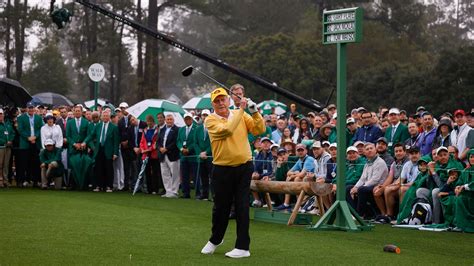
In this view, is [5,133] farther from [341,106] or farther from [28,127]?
[341,106]

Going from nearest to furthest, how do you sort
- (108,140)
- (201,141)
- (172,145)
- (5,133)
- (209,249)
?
(209,249) < (201,141) < (172,145) < (5,133) < (108,140)

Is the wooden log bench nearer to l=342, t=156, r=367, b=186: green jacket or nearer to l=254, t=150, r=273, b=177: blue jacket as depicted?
l=342, t=156, r=367, b=186: green jacket

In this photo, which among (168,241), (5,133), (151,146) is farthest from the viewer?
(5,133)

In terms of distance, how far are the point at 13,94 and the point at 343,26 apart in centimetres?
1613

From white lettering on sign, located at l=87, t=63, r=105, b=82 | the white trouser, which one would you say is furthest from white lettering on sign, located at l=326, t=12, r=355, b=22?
white lettering on sign, located at l=87, t=63, r=105, b=82

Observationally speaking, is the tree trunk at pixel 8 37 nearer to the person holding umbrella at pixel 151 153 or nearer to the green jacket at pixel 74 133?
the green jacket at pixel 74 133

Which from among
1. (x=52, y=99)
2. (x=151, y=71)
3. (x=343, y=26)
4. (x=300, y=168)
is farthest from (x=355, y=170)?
(x=52, y=99)

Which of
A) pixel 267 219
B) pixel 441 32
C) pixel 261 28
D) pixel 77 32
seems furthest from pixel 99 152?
pixel 441 32

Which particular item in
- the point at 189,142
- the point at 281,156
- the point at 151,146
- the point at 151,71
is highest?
the point at 151,71

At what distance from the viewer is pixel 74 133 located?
26906 millimetres

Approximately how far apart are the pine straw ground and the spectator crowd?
122 cm

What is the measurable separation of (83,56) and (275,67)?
1187cm

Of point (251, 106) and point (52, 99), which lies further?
point (52, 99)

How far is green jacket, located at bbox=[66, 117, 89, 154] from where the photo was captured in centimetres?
2688
